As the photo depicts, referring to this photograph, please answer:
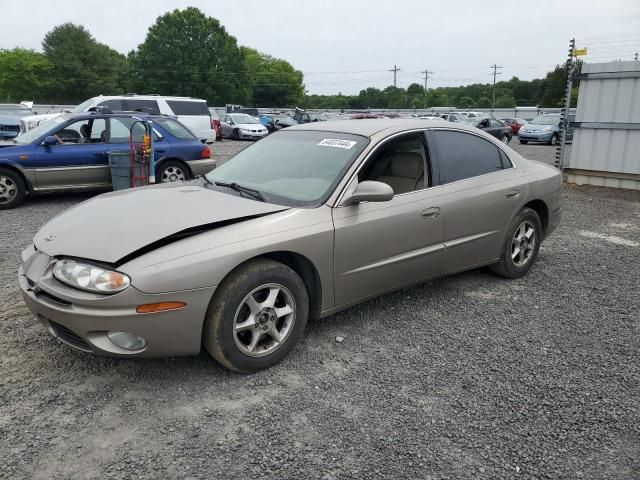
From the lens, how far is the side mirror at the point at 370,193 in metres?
3.38

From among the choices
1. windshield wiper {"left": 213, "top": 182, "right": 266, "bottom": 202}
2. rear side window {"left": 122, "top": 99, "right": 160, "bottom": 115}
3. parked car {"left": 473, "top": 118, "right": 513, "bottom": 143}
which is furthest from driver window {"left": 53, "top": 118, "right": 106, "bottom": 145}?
parked car {"left": 473, "top": 118, "right": 513, "bottom": 143}

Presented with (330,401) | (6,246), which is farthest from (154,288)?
(6,246)

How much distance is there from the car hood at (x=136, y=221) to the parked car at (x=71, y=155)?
5185mm

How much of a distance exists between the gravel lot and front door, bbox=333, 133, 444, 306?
15.8 inches

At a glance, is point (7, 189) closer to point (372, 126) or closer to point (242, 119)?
point (372, 126)

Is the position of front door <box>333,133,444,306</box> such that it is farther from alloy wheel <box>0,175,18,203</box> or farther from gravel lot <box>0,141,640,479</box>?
alloy wheel <box>0,175,18,203</box>

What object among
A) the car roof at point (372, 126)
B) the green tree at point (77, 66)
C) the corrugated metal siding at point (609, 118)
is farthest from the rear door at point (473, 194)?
the green tree at point (77, 66)

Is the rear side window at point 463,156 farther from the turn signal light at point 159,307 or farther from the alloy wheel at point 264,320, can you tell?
the turn signal light at point 159,307

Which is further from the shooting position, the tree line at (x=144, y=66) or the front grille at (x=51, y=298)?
the tree line at (x=144, y=66)

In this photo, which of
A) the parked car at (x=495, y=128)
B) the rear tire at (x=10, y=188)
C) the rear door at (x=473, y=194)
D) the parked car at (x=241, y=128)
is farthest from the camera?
the parked car at (x=241, y=128)

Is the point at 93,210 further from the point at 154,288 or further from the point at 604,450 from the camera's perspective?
the point at 604,450

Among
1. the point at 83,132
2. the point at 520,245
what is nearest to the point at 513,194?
the point at 520,245

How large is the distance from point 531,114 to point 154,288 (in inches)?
2100

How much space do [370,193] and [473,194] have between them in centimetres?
132
